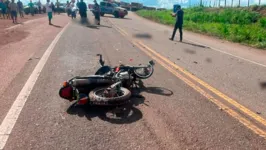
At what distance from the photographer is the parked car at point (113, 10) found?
3931 cm

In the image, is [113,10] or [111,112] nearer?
[111,112]

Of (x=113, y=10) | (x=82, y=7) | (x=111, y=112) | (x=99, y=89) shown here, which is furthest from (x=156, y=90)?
(x=113, y=10)

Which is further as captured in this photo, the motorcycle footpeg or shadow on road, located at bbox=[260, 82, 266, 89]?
shadow on road, located at bbox=[260, 82, 266, 89]

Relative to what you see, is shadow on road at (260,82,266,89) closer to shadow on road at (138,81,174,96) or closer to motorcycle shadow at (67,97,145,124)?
shadow on road at (138,81,174,96)

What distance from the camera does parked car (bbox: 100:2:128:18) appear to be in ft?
129

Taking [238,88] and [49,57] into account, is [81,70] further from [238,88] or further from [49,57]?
[238,88]

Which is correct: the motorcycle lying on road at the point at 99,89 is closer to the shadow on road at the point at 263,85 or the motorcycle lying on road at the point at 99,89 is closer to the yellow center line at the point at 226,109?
the yellow center line at the point at 226,109

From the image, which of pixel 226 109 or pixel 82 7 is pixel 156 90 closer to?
pixel 226 109

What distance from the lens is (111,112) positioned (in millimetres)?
4824

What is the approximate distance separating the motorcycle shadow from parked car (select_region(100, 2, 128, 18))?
35.2 meters

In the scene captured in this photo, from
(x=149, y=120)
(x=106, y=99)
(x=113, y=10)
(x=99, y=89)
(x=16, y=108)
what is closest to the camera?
(x=149, y=120)

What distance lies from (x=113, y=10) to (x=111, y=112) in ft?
120

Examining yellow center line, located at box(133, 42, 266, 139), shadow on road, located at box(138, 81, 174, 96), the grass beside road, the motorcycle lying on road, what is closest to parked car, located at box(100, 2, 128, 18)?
the grass beside road

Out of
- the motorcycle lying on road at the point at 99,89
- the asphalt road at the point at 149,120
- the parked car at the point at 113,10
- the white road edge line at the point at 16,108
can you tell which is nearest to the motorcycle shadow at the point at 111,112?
the asphalt road at the point at 149,120
